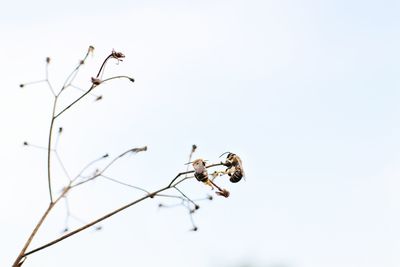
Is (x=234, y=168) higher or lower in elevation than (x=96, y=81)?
lower

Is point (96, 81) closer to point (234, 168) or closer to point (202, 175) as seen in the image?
point (202, 175)

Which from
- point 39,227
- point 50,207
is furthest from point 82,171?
point 39,227

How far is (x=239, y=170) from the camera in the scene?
3289mm

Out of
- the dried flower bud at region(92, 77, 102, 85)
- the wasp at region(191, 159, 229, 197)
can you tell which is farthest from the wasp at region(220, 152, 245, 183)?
the dried flower bud at region(92, 77, 102, 85)

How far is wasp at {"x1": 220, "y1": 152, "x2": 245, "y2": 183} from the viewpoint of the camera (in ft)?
10.8

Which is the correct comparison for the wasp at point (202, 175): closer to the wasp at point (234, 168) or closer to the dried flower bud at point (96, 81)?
the wasp at point (234, 168)

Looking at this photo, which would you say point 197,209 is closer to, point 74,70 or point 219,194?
point 219,194

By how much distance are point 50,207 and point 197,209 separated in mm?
1485

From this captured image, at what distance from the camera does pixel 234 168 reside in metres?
3.31

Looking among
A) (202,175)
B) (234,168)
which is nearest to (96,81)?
(202,175)

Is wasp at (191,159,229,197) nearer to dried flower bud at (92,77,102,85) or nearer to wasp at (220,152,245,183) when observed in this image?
wasp at (220,152,245,183)

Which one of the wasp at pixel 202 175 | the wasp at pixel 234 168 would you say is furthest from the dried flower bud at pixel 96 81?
the wasp at pixel 234 168

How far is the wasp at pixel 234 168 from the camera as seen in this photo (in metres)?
3.29

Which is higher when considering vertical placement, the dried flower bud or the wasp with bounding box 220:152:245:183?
the dried flower bud
